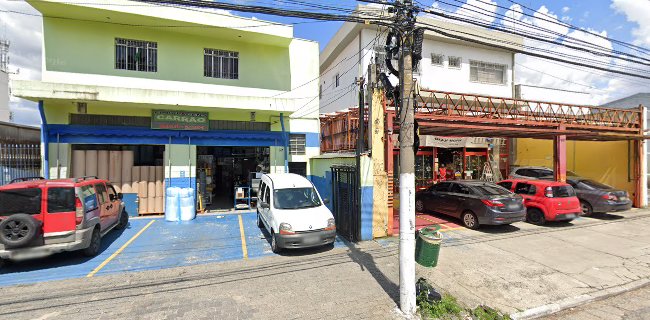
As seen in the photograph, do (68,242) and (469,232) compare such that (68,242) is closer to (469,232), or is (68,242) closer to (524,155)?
(469,232)

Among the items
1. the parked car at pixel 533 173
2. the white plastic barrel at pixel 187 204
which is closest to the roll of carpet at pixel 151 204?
the white plastic barrel at pixel 187 204

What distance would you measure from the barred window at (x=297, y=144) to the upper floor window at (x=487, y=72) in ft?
38.6

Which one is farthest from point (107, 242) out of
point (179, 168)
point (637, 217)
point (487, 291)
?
point (637, 217)

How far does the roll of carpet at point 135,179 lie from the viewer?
1123cm

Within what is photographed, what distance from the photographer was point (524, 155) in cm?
1806

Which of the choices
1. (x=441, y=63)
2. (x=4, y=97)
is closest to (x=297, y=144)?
(x=441, y=63)

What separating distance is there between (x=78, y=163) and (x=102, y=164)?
29.3 inches

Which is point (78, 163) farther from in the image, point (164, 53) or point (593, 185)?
point (593, 185)

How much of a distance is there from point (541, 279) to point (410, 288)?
3.38 m

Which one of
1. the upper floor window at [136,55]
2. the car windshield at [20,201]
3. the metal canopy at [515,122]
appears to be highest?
the upper floor window at [136,55]

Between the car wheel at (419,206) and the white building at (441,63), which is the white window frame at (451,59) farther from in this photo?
the car wheel at (419,206)

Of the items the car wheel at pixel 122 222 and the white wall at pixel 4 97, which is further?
the white wall at pixel 4 97

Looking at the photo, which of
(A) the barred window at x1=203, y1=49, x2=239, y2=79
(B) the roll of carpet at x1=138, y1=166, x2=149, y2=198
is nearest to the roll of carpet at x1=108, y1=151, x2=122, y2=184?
(B) the roll of carpet at x1=138, y1=166, x2=149, y2=198

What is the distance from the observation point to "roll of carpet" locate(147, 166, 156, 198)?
1143 cm
